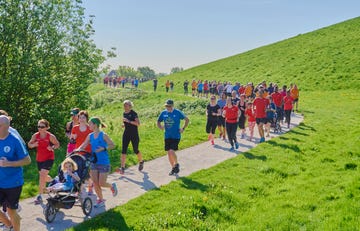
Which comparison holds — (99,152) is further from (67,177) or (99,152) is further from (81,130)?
(81,130)

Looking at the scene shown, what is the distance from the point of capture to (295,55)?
57969 mm

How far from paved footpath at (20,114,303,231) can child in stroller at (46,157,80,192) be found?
700 millimetres

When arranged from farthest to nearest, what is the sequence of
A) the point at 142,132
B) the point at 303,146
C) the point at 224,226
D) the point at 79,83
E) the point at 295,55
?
1. the point at 295,55
2. the point at 142,132
3. the point at 79,83
4. the point at 303,146
5. the point at 224,226

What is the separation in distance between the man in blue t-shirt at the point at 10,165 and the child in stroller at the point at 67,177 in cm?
118

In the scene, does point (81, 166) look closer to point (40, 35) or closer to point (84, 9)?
point (40, 35)

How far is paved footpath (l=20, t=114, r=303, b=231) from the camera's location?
24.6 ft

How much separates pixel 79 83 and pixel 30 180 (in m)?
6.84

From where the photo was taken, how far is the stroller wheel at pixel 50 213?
23.9 ft

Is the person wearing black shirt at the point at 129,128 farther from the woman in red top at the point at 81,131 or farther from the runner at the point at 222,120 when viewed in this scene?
the runner at the point at 222,120

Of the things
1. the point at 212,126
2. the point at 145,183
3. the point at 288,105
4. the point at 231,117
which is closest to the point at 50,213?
the point at 145,183

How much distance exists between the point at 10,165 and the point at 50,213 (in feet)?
6.23

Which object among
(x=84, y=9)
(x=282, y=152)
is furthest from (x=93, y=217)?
(x=84, y=9)

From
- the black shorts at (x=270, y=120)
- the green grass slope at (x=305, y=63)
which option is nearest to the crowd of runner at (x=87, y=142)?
the black shorts at (x=270, y=120)

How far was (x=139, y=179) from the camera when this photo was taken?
10344 millimetres
